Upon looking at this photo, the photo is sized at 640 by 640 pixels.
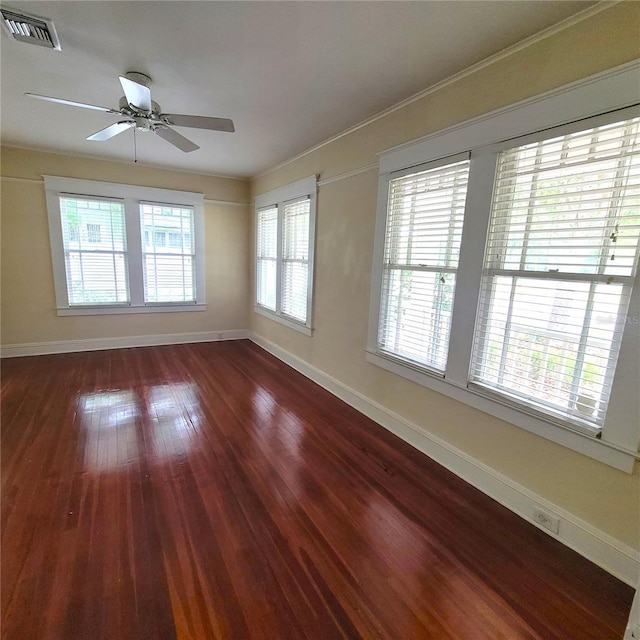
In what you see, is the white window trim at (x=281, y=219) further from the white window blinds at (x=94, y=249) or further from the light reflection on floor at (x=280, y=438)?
the white window blinds at (x=94, y=249)

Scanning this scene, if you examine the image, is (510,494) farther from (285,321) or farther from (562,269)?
(285,321)

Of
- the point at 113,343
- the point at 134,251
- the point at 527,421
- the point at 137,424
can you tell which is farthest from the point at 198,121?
the point at 113,343

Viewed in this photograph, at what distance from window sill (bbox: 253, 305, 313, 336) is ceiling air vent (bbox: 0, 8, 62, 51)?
3121 millimetres

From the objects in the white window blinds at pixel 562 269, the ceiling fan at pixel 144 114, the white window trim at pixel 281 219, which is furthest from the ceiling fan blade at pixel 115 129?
the white window blinds at pixel 562 269

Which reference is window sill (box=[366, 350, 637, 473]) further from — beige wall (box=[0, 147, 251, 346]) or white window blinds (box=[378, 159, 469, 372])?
beige wall (box=[0, 147, 251, 346])

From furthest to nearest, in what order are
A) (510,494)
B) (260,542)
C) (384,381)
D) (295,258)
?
(295,258)
(384,381)
(510,494)
(260,542)

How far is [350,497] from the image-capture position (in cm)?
208

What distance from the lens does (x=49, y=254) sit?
4453 millimetres

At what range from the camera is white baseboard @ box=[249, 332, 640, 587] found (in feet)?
5.22

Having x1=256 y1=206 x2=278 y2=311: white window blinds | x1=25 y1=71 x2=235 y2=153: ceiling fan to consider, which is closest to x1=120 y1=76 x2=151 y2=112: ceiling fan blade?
x1=25 y1=71 x2=235 y2=153: ceiling fan

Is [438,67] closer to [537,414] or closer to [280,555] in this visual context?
[537,414]

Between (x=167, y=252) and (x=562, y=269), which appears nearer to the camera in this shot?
(x=562, y=269)

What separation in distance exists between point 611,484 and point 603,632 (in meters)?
0.61

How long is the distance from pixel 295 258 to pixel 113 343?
3172 millimetres
